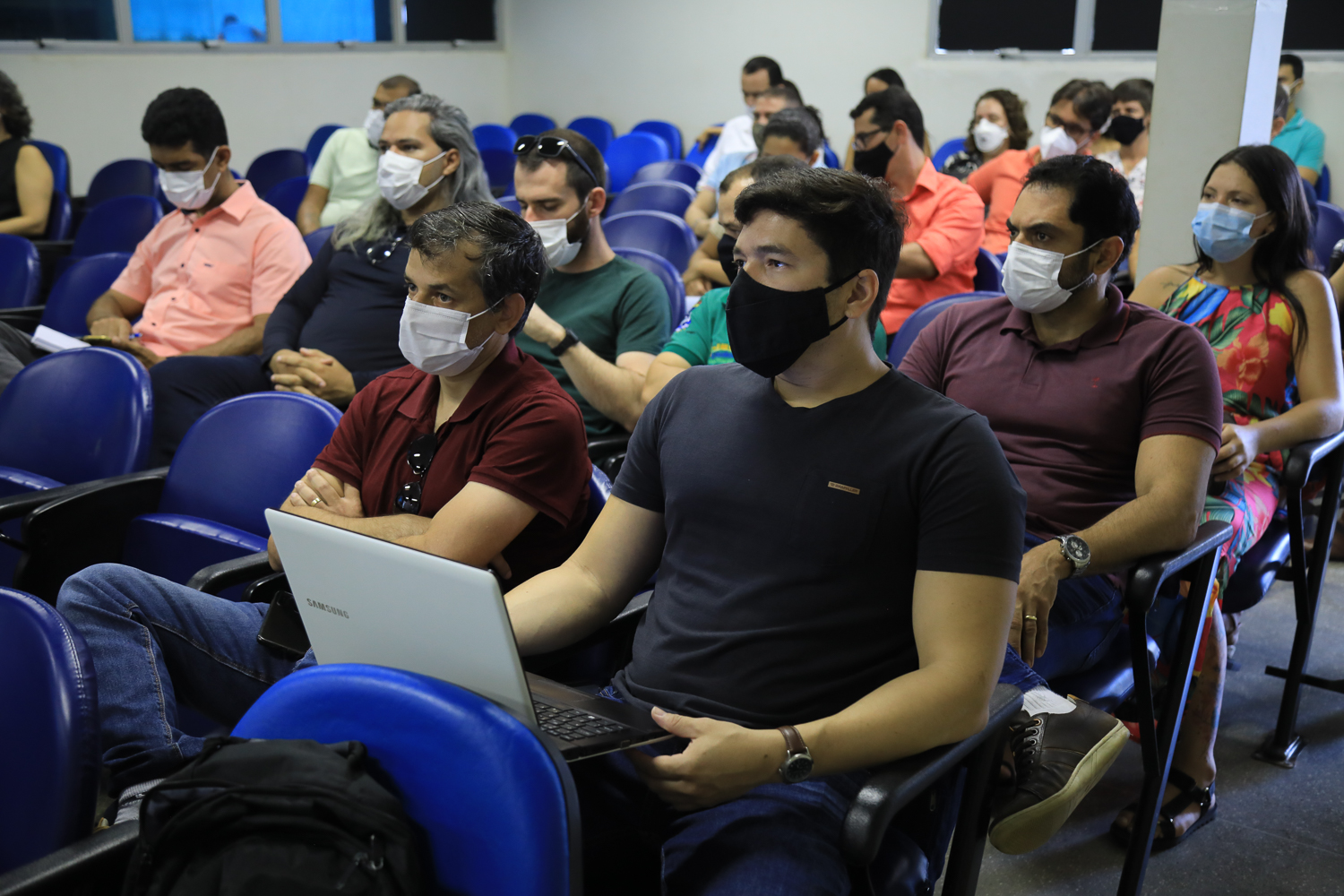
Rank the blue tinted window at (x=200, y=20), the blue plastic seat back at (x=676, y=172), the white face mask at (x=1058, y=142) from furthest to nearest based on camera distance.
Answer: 1. the blue tinted window at (x=200, y=20)
2. the blue plastic seat back at (x=676, y=172)
3. the white face mask at (x=1058, y=142)

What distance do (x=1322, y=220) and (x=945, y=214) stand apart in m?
1.67

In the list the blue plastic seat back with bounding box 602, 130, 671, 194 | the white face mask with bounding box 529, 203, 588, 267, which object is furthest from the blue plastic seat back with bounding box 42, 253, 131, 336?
the blue plastic seat back with bounding box 602, 130, 671, 194

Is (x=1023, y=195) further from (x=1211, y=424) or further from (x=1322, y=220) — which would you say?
(x=1322, y=220)

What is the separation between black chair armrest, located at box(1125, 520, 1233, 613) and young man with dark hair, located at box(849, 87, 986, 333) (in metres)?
1.66

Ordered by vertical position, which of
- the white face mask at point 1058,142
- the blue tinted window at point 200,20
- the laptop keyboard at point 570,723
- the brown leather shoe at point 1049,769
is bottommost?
the brown leather shoe at point 1049,769

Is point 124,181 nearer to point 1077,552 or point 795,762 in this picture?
point 1077,552

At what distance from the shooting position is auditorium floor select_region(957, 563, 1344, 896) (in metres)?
1.97

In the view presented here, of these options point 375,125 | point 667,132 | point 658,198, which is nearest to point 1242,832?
point 658,198

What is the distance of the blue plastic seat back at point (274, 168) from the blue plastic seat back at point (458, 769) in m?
6.65

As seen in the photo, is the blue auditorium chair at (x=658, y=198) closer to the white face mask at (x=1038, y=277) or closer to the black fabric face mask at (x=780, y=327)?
the white face mask at (x=1038, y=277)

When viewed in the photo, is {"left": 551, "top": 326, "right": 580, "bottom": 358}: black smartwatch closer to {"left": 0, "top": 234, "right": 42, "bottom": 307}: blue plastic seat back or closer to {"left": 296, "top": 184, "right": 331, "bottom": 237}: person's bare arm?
{"left": 0, "top": 234, "right": 42, "bottom": 307}: blue plastic seat back

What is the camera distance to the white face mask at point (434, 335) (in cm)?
186

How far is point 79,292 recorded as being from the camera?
396cm

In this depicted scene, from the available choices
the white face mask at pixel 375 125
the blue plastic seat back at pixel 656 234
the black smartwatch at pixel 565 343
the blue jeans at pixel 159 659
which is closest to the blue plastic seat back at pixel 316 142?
the white face mask at pixel 375 125
